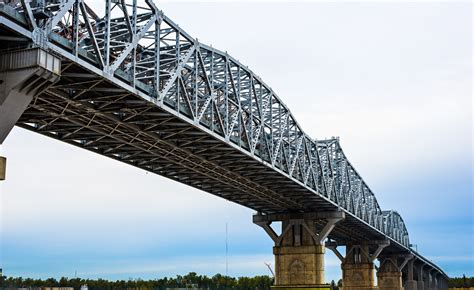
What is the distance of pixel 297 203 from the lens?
80875 mm

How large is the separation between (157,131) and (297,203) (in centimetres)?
3901

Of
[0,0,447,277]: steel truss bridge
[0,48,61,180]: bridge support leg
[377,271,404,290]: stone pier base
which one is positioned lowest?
[377,271,404,290]: stone pier base

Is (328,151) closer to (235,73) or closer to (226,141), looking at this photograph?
(235,73)

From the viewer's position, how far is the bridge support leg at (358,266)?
411 feet

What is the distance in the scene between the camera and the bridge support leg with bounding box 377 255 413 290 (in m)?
158

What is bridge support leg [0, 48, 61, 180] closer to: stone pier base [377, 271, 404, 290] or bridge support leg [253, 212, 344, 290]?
bridge support leg [253, 212, 344, 290]

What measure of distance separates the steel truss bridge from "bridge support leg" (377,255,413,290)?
87.1 meters

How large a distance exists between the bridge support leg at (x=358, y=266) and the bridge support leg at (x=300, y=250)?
Result: 43.1 meters

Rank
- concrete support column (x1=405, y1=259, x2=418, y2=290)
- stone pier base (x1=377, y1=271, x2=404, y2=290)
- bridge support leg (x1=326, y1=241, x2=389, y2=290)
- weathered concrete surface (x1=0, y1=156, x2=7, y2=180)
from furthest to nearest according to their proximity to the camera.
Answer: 1. concrete support column (x1=405, y1=259, x2=418, y2=290)
2. stone pier base (x1=377, y1=271, x2=404, y2=290)
3. bridge support leg (x1=326, y1=241, x2=389, y2=290)
4. weathered concrete surface (x1=0, y1=156, x2=7, y2=180)

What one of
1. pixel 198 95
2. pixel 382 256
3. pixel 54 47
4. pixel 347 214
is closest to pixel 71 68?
pixel 54 47

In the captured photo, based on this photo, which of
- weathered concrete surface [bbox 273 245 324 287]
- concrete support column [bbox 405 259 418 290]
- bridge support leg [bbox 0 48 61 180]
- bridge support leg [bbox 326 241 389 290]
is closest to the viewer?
bridge support leg [bbox 0 48 61 180]

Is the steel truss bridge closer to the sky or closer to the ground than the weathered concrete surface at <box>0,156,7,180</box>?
closer to the sky

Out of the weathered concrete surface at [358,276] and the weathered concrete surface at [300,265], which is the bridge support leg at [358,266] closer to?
the weathered concrete surface at [358,276]

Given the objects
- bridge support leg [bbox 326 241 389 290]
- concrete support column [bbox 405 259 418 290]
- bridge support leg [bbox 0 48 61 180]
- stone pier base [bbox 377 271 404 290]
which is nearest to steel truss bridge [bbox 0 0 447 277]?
bridge support leg [bbox 0 48 61 180]
